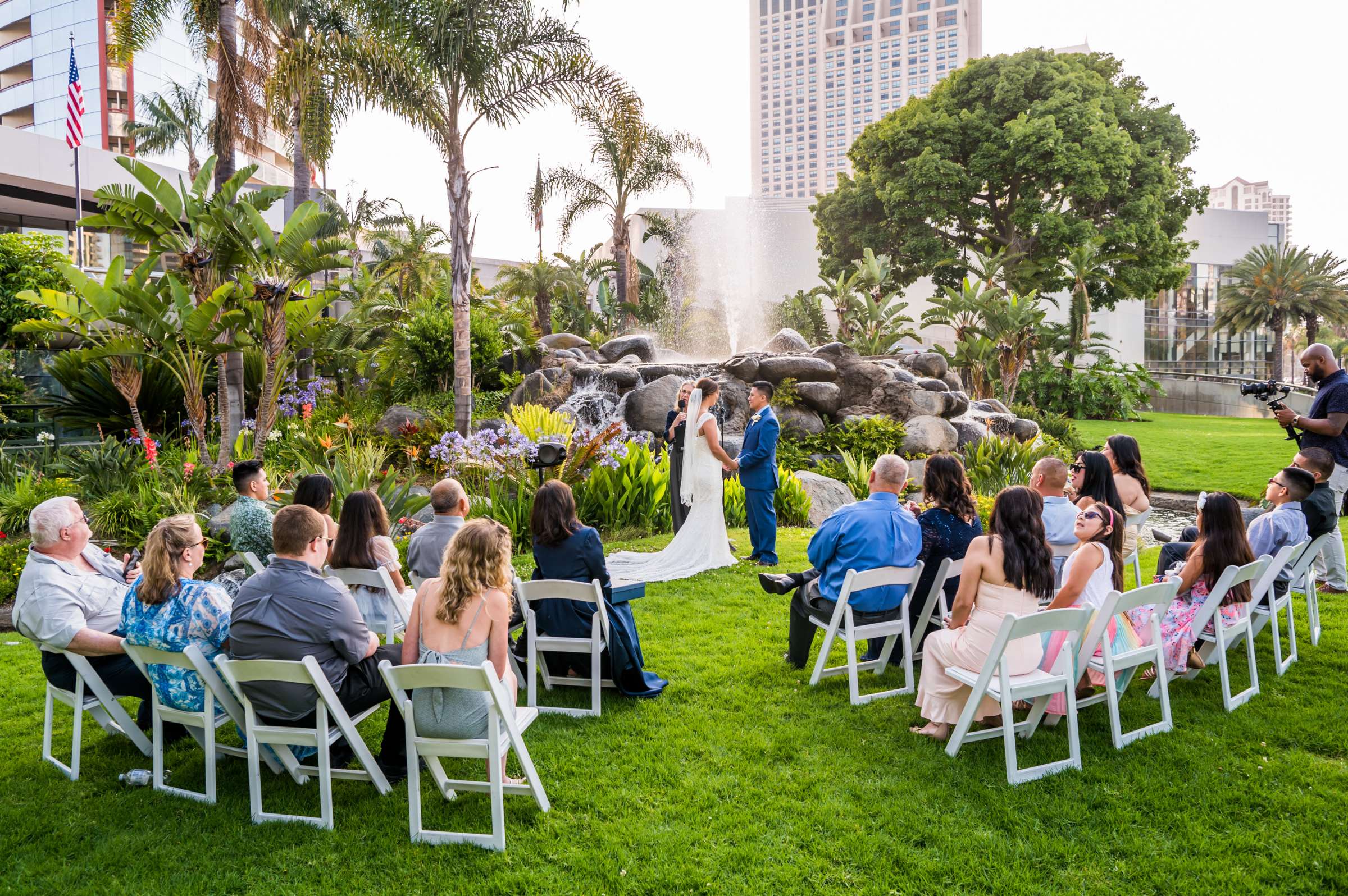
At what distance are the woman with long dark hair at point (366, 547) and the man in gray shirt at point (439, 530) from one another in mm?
138

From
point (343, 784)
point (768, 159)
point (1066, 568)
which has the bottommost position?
point (343, 784)

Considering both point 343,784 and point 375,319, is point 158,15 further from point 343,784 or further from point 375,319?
point 343,784

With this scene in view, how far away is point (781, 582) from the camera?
5.64m

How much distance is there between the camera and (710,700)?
16.3 feet

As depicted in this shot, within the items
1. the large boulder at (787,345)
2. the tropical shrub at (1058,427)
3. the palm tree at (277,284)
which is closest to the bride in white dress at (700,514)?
the palm tree at (277,284)

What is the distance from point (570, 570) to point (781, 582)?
153cm

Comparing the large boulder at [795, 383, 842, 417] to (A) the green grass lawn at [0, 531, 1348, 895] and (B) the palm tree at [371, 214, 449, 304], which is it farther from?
(B) the palm tree at [371, 214, 449, 304]

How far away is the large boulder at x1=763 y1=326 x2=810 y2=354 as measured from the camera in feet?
59.2

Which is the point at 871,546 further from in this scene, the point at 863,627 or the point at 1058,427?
the point at 1058,427

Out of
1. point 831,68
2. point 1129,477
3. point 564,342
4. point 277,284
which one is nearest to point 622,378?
point 564,342

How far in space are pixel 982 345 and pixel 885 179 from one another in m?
12.2

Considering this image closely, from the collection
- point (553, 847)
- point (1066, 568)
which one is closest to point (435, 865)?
point (553, 847)

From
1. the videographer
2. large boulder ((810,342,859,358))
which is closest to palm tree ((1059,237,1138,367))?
large boulder ((810,342,859,358))

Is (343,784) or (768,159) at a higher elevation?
(768,159)
